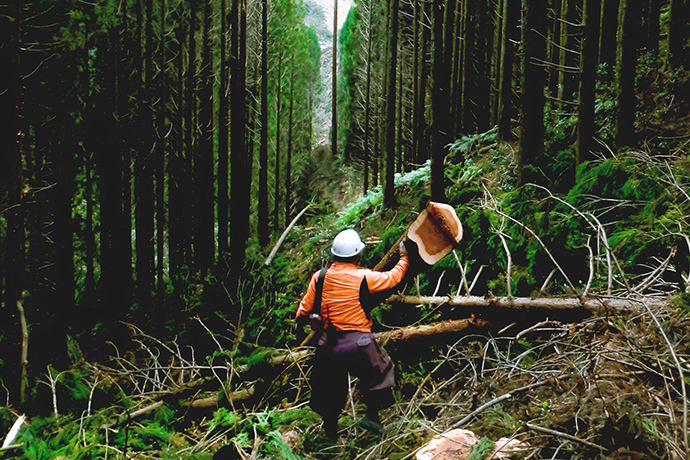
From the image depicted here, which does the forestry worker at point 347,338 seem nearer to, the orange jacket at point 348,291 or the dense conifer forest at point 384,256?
the orange jacket at point 348,291

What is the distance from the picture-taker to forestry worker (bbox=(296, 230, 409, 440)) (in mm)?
4238

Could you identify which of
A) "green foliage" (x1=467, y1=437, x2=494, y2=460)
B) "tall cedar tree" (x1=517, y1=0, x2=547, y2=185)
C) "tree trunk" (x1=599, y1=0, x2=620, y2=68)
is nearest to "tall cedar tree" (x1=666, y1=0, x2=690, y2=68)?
"tree trunk" (x1=599, y1=0, x2=620, y2=68)

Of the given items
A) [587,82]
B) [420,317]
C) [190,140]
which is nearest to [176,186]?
[190,140]

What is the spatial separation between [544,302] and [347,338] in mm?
2062

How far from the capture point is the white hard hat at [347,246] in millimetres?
4383

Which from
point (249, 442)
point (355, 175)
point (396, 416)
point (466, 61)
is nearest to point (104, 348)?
point (249, 442)

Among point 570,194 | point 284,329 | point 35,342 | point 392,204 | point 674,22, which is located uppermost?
point 674,22

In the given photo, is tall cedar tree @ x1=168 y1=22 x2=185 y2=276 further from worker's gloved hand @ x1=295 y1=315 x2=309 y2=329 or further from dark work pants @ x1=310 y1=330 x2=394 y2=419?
dark work pants @ x1=310 y1=330 x2=394 y2=419

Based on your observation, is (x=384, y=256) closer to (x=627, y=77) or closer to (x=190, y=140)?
(x=627, y=77)

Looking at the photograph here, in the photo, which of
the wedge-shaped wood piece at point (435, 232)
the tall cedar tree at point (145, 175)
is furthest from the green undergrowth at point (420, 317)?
the tall cedar tree at point (145, 175)

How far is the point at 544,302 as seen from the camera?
4.79 meters

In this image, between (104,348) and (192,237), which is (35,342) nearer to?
(104,348)

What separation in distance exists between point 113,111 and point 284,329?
9.87 metres

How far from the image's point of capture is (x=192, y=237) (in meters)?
19.1
